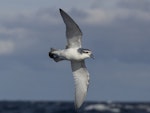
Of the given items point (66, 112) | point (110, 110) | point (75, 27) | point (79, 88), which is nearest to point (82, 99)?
point (79, 88)

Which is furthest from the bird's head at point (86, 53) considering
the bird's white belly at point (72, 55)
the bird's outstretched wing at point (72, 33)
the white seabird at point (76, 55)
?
the bird's outstretched wing at point (72, 33)

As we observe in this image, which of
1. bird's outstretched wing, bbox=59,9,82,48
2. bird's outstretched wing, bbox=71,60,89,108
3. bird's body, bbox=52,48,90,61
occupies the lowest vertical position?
bird's outstretched wing, bbox=71,60,89,108

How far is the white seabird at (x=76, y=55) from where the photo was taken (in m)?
27.3

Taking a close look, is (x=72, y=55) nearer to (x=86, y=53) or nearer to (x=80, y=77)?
(x=86, y=53)

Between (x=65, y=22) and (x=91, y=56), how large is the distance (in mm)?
1550

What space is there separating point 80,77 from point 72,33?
1997 millimetres

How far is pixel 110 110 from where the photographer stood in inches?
3514

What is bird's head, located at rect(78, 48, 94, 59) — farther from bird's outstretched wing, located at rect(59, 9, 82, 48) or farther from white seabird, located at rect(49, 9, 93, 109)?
bird's outstretched wing, located at rect(59, 9, 82, 48)

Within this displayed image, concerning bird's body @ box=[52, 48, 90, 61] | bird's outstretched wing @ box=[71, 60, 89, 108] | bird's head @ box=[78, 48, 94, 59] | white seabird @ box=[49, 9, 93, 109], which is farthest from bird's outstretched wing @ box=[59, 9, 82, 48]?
bird's outstretched wing @ box=[71, 60, 89, 108]

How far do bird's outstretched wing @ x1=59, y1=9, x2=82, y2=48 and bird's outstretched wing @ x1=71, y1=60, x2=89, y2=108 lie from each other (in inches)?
33.9

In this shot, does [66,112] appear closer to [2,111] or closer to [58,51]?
[2,111]

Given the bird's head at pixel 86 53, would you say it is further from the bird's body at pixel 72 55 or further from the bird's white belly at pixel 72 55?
the bird's white belly at pixel 72 55

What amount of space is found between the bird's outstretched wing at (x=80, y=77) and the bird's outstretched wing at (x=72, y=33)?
86cm

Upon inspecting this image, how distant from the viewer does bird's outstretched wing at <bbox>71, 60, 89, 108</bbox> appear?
28.5m
